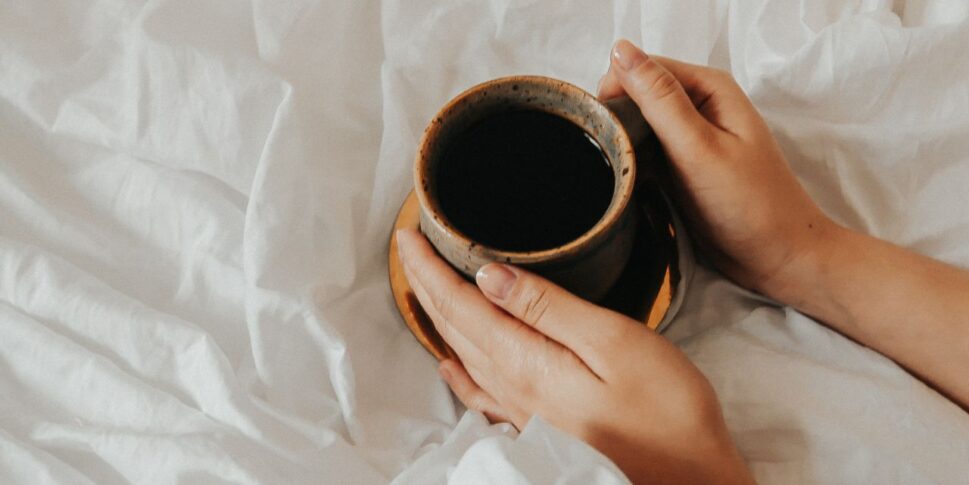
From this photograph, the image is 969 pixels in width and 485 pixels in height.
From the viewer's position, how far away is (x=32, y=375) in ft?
2.01

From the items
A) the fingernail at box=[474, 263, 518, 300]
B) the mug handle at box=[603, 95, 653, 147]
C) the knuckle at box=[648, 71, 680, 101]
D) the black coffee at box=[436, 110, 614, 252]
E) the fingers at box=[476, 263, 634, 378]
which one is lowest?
the fingers at box=[476, 263, 634, 378]

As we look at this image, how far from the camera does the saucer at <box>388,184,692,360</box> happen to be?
0.64 metres

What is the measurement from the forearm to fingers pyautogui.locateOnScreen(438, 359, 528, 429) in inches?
9.4

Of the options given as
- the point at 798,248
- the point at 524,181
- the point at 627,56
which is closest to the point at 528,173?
the point at 524,181

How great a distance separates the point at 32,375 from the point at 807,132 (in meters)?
0.63

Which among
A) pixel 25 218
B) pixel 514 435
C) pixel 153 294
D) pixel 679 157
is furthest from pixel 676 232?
pixel 25 218

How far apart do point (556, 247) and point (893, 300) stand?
0.28 metres

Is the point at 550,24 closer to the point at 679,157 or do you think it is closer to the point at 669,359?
the point at 679,157

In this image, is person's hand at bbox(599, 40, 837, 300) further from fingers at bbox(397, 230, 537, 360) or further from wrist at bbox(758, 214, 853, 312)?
fingers at bbox(397, 230, 537, 360)

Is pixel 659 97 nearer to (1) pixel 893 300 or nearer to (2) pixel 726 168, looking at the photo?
(2) pixel 726 168

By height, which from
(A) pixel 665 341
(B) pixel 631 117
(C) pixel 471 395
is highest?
(B) pixel 631 117

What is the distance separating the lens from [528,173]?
0.57 meters

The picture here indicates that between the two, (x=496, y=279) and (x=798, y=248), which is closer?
(x=496, y=279)

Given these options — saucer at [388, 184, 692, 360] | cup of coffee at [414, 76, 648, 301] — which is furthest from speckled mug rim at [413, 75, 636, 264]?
saucer at [388, 184, 692, 360]
